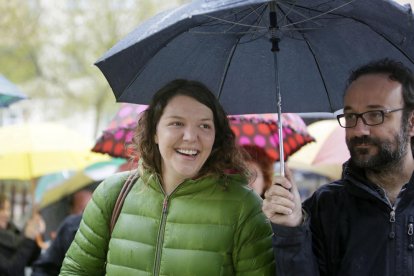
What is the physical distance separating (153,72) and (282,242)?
4.23 ft

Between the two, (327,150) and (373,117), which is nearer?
(373,117)

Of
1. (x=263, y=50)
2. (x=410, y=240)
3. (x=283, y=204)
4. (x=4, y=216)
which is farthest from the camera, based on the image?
(x=4, y=216)

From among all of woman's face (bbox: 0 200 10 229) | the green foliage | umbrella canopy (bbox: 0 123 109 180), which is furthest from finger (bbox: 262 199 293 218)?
the green foliage

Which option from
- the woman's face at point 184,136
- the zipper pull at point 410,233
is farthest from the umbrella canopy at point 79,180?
the zipper pull at point 410,233

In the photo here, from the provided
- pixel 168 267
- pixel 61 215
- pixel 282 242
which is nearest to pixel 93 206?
pixel 168 267

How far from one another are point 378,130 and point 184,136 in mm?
943

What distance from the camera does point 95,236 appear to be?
368 cm

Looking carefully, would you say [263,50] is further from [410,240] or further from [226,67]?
[410,240]

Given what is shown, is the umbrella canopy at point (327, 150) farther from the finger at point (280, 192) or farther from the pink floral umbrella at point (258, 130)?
the finger at point (280, 192)

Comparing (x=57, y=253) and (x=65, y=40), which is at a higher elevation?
(x=65, y=40)

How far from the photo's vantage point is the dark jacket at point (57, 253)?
214 inches

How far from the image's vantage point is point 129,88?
3914mm

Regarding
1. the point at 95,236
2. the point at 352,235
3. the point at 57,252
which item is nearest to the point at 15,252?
the point at 57,252

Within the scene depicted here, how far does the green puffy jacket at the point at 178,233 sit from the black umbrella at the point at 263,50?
56cm
